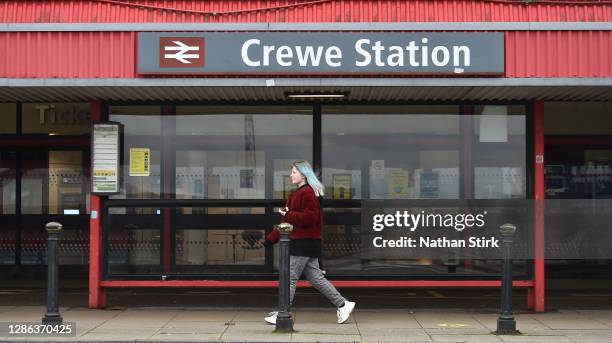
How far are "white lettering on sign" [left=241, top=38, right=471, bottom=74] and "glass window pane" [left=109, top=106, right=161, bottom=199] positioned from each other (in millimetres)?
1978

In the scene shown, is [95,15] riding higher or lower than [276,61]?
higher

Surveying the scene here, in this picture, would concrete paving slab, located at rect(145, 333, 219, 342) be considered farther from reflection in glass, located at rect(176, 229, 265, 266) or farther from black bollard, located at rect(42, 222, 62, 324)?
reflection in glass, located at rect(176, 229, 265, 266)

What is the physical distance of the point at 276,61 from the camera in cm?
873

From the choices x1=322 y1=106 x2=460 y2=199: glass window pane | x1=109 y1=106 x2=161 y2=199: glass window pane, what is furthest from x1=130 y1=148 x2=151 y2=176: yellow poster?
x1=322 y1=106 x2=460 y2=199: glass window pane

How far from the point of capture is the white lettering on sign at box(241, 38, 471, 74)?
8688 mm

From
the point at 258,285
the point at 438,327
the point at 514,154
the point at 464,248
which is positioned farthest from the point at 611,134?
the point at 258,285

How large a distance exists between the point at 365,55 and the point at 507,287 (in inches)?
118

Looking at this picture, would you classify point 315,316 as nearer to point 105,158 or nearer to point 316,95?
point 316,95

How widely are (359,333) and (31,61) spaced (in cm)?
482

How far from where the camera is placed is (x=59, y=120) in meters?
13.1

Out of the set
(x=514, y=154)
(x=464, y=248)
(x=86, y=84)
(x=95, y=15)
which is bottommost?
(x=464, y=248)

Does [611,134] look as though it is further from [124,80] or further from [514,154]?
[124,80]

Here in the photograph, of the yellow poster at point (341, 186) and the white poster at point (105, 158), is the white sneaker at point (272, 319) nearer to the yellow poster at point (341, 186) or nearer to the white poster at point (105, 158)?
the yellow poster at point (341, 186)

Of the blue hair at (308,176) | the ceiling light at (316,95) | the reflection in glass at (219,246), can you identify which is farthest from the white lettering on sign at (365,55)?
the reflection in glass at (219,246)
